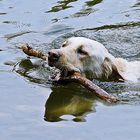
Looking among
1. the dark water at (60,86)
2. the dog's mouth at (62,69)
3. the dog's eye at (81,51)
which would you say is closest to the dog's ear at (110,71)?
the dark water at (60,86)

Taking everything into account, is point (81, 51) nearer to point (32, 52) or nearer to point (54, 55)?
point (54, 55)

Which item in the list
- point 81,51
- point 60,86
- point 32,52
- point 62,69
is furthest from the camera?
point 32,52

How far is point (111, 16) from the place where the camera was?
1135 centimetres

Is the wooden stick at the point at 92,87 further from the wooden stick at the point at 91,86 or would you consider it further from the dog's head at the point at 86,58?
the dog's head at the point at 86,58

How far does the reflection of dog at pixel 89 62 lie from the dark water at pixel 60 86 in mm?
157

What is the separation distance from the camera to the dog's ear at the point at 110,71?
799 centimetres

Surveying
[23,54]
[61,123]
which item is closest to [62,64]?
[61,123]

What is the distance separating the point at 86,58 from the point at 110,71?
45cm

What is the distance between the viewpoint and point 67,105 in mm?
7070

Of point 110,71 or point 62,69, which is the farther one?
point 110,71

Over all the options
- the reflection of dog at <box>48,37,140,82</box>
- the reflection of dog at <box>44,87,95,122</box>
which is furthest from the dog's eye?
the reflection of dog at <box>44,87,95,122</box>

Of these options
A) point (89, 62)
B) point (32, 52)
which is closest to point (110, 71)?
point (89, 62)

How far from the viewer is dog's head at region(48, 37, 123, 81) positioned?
767 cm

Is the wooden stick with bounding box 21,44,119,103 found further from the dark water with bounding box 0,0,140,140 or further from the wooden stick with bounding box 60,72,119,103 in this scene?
the dark water with bounding box 0,0,140,140
